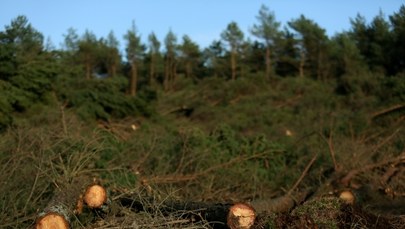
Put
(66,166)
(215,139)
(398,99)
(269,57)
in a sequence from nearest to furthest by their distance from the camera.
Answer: (66,166), (215,139), (398,99), (269,57)

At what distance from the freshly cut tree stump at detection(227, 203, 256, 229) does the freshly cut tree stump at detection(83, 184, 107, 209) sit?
1.26 meters

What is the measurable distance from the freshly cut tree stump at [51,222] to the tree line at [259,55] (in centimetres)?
842

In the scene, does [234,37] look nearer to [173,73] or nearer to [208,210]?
[173,73]

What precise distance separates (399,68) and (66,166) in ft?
37.9

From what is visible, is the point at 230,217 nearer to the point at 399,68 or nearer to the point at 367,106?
the point at 367,106

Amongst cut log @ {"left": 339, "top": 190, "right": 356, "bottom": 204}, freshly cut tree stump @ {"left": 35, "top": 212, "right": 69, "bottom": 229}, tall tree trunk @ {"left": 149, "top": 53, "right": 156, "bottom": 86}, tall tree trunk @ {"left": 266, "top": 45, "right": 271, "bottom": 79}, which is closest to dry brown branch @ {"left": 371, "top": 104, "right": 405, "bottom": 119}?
cut log @ {"left": 339, "top": 190, "right": 356, "bottom": 204}

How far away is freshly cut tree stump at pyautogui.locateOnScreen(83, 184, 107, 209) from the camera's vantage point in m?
4.66

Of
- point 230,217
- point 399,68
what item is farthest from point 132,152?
point 399,68

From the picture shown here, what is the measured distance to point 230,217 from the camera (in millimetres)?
4059

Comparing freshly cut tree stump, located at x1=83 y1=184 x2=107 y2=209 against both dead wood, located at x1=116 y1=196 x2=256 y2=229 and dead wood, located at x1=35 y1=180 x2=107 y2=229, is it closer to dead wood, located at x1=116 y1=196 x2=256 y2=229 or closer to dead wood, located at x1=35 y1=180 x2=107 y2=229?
dead wood, located at x1=35 y1=180 x2=107 y2=229

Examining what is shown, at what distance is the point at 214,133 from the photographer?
29.3 ft

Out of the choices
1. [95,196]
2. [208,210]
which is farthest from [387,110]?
[95,196]

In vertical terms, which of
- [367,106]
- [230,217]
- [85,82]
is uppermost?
[85,82]

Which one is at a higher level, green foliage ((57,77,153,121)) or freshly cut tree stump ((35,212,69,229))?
green foliage ((57,77,153,121))
